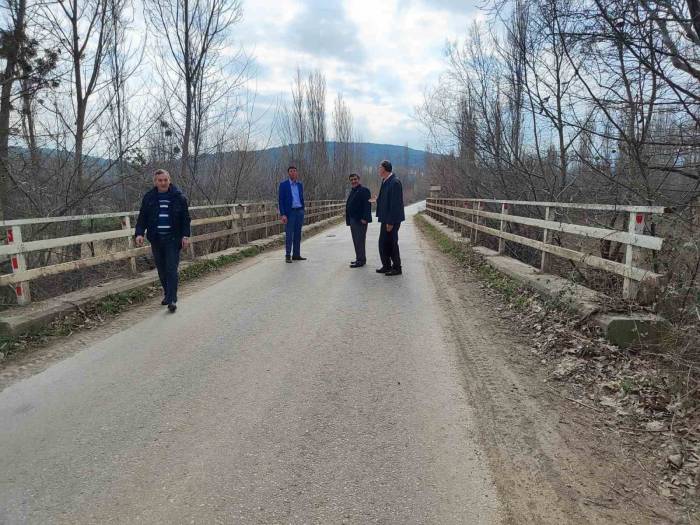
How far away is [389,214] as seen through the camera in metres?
7.74

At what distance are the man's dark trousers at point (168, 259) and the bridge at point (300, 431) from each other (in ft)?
3.01

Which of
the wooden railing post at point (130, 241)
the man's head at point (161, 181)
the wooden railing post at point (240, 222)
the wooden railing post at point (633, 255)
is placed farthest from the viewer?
the wooden railing post at point (240, 222)

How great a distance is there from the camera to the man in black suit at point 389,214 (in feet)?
25.4

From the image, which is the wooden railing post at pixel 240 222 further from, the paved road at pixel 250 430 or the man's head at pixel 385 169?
the paved road at pixel 250 430

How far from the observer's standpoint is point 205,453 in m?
2.61

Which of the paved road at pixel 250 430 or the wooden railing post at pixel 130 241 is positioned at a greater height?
the wooden railing post at pixel 130 241

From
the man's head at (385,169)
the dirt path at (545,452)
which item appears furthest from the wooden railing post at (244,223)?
the dirt path at (545,452)

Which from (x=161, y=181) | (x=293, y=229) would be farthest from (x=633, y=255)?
(x=293, y=229)

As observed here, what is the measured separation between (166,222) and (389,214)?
11.9ft

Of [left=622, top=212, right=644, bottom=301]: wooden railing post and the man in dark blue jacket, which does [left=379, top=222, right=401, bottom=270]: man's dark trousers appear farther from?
[left=622, top=212, right=644, bottom=301]: wooden railing post

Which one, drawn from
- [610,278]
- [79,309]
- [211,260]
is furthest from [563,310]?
[211,260]

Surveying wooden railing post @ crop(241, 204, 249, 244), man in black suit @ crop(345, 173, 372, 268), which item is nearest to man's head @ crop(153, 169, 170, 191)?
man in black suit @ crop(345, 173, 372, 268)

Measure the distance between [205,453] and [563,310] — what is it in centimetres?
387

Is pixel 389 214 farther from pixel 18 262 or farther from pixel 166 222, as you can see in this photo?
pixel 18 262
